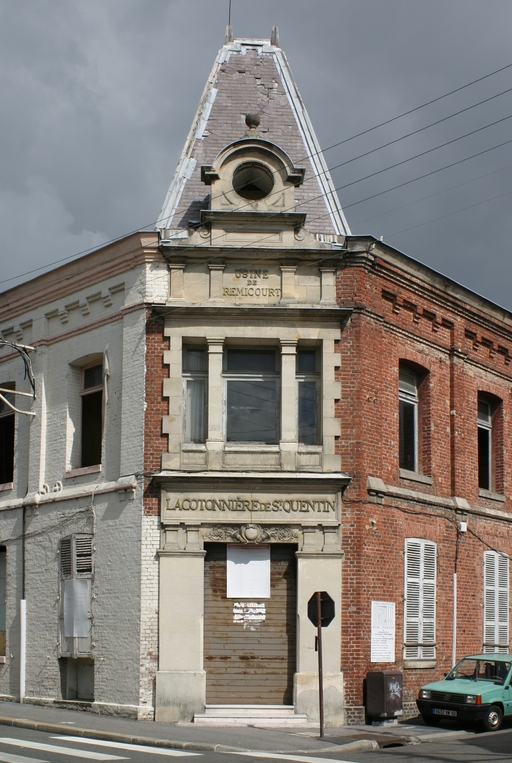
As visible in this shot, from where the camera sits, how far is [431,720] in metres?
18.1

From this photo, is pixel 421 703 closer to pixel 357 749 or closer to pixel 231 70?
pixel 357 749

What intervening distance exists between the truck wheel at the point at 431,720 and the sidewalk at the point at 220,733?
112mm

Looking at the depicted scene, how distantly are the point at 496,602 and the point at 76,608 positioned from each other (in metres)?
9.44

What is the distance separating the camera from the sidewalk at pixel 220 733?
577 inches

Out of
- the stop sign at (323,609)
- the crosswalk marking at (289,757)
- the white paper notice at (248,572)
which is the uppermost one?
the white paper notice at (248,572)

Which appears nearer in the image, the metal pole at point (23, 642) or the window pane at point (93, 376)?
the metal pole at point (23, 642)

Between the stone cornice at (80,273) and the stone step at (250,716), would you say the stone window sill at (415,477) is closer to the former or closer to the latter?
the stone step at (250,716)

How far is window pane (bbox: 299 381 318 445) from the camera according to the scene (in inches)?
734

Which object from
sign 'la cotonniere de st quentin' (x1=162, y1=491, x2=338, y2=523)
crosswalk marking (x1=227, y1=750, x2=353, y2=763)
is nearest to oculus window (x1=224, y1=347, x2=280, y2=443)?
sign 'la cotonniere de st quentin' (x1=162, y1=491, x2=338, y2=523)

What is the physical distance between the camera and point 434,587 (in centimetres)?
2019

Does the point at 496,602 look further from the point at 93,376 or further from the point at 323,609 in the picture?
the point at 93,376

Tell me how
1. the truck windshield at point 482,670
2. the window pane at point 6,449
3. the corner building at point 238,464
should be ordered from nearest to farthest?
1. the corner building at point 238,464
2. the truck windshield at point 482,670
3. the window pane at point 6,449

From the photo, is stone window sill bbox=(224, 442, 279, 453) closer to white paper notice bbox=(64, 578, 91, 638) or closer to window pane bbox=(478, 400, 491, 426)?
white paper notice bbox=(64, 578, 91, 638)

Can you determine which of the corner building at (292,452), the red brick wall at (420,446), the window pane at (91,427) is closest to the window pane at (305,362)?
the corner building at (292,452)
